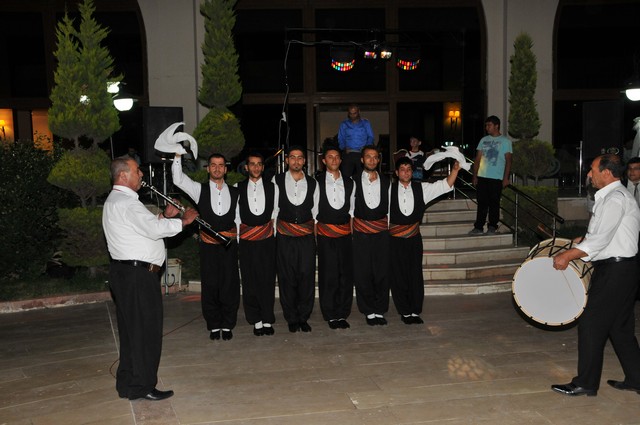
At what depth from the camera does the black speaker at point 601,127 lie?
9828 mm

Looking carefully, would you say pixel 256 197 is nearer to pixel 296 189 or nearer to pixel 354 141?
pixel 296 189

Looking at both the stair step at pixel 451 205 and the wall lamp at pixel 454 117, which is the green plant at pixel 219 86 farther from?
the wall lamp at pixel 454 117

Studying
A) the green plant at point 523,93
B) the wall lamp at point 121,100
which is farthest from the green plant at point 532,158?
the wall lamp at point 121,100

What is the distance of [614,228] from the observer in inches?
182

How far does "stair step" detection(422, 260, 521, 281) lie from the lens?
29.4ft

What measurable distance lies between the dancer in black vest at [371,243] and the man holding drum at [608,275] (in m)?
2.38

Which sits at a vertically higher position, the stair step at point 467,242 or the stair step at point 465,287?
the stair step at point 467,242

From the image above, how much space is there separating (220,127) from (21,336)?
4.24 m

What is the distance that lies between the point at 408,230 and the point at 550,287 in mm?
1794

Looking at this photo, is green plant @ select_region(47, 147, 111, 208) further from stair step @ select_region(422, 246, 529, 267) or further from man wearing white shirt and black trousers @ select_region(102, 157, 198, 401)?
stair step @ select_region(422, 246, 529, 267)

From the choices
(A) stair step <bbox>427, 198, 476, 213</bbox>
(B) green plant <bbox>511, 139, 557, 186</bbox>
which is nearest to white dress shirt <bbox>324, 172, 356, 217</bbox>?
Result: (A) stair step <bbox>427, 198, 476, 213</bbox>

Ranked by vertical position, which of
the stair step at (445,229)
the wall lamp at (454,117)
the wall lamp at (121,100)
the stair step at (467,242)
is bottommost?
the stair step at (467,242)

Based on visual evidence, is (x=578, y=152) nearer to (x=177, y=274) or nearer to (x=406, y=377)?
(x=177, y=274)

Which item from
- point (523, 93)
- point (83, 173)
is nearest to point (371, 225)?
point (83, 173)
